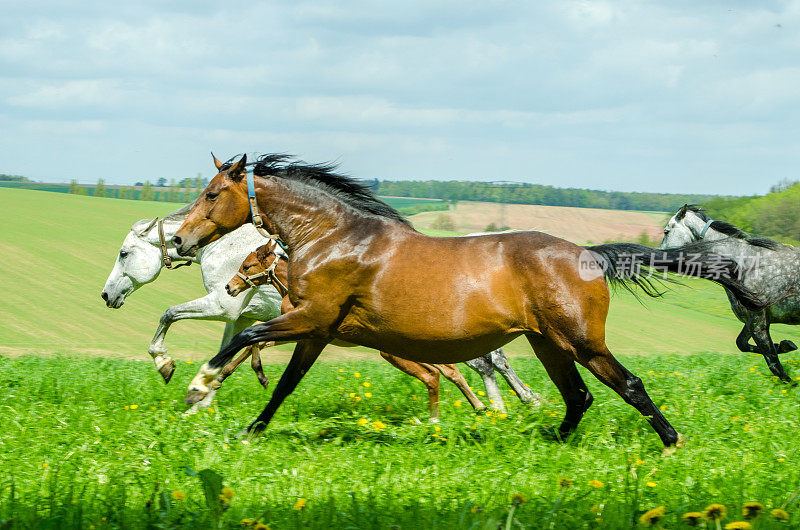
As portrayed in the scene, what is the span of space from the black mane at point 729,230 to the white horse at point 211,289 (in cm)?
391

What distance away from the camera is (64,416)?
5.42 metres

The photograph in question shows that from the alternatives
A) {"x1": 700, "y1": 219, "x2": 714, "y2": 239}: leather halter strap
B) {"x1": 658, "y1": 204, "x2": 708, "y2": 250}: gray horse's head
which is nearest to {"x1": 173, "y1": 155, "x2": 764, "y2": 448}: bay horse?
{"x1": 700, "y1": 219, "x2": 714, "y2": 239}: leather halter strap

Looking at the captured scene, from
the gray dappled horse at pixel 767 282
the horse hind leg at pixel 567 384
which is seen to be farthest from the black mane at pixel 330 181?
the gray dappled horse at pixel 767 282

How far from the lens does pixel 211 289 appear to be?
8102 millimetres

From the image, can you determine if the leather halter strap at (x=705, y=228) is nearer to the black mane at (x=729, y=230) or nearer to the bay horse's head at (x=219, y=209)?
the black mane at (x=729, y=230)

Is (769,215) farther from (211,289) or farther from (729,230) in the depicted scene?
(211,289)

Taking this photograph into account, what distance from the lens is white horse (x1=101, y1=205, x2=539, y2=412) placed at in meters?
7.23

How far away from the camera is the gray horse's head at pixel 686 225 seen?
10.2 m

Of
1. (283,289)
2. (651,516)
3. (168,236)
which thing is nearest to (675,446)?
(651,516)

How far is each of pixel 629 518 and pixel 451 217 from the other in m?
11.3

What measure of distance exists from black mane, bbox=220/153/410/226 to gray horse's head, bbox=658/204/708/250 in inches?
230

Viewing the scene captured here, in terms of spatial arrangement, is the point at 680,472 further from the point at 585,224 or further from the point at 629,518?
the point at 585,224

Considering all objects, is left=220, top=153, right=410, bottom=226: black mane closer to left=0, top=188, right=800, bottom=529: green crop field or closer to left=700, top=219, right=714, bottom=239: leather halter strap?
left=0, top=188, right=800, bottom=529: green crop field

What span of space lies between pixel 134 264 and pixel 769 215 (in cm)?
1543
